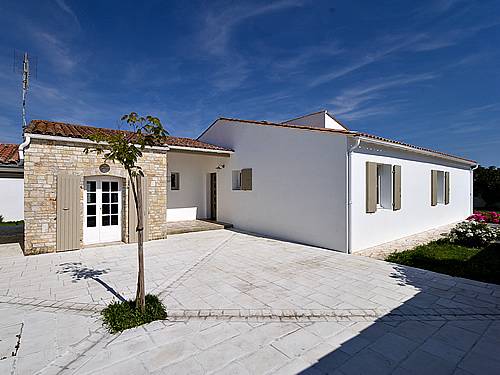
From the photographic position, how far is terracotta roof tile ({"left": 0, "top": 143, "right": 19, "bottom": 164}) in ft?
30.6

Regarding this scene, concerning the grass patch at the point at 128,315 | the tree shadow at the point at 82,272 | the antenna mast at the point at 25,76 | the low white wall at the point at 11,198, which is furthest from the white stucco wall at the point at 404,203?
the low white wall at the point at 11,198

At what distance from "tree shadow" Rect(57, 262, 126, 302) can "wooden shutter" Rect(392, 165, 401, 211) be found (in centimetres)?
881

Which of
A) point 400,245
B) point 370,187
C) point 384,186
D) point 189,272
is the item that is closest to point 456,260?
point 400,245

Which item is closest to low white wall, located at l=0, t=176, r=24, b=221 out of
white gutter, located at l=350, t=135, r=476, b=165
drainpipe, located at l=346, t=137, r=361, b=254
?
drainpipe, located at l=346, t=137, r=361, b=254

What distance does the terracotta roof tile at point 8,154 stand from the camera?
9.32m

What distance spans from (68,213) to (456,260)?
35.5 feet

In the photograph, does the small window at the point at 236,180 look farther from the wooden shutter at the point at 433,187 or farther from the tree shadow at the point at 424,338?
the wooden shutter at the point at 433,187

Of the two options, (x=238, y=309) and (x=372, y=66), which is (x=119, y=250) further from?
(x=372, y=66)

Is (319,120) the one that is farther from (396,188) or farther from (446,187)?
(446,187)

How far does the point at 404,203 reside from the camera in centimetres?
978

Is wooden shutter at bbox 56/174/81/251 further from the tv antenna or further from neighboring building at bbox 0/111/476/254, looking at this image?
the tv antenna

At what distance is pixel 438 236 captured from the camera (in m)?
9.86

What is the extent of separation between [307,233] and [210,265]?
3.65 metres

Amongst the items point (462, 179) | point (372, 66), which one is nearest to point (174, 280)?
point (372, 66)
